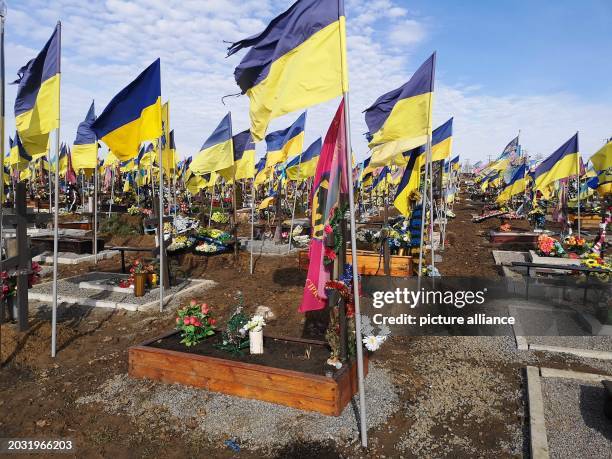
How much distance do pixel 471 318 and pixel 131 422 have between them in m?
5.54

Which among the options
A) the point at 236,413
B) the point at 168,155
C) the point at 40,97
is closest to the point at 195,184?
the point at 168,155

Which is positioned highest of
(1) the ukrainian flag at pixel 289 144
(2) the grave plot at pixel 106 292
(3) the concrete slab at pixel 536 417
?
(1) the ukrainian flag at pixel 289 144

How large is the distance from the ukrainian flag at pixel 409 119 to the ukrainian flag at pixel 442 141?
149 inches

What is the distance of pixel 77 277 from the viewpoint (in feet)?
41.1

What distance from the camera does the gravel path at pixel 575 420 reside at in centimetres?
450

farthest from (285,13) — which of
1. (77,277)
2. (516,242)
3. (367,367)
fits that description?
(516,242)

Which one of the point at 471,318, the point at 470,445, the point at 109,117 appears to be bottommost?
the point at 470,445

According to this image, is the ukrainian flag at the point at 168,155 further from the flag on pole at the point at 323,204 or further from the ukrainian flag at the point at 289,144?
the flag on pole at the point at 323,204

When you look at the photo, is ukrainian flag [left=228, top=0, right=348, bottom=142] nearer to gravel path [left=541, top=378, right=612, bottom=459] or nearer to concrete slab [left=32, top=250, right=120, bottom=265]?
gravel path [left=541, top=378, right=612, bottom=459]

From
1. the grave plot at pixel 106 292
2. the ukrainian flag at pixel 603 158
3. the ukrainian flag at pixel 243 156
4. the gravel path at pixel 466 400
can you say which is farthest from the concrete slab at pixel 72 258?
the ukrainian flag at pixel 603 158

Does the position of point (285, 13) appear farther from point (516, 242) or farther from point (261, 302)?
point (516, 242)

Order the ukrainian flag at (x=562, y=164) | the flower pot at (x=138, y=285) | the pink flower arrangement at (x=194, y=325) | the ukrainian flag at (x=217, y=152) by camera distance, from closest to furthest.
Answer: the pink flower arrangement at (x=194, y=325)
the flower pot at (x=138, y=285)
the ukrainian flag at (x=217, y=152)
the ukrainian flag at (x=562, y=164)

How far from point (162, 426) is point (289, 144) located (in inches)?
490

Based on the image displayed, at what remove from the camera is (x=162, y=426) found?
5.08 metres
